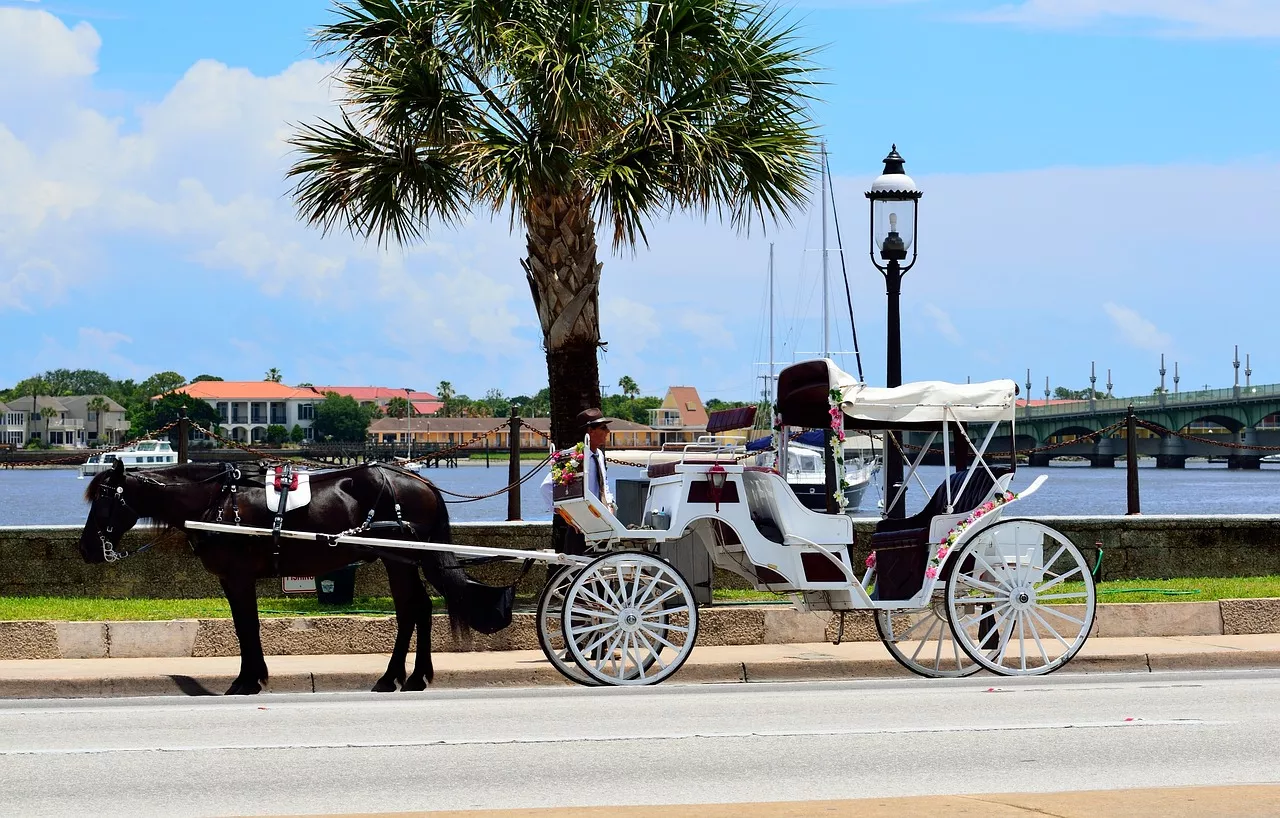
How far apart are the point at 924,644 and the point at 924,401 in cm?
244

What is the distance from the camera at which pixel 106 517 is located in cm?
1207

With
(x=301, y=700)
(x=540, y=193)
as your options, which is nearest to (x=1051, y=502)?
(x=540, y=193)

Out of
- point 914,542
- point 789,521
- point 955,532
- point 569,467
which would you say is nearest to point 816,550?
point 789,521

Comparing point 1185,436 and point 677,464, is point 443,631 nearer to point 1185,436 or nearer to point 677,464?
point 677,464

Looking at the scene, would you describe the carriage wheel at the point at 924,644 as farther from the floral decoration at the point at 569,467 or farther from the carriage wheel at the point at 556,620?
the floral decoration at the point at 569,467

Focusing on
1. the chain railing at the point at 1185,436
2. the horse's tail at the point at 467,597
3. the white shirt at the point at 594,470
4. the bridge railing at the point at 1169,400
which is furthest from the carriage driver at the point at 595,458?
the bridge railing at the point at 1169,400

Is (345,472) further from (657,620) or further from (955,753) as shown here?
(955,753)

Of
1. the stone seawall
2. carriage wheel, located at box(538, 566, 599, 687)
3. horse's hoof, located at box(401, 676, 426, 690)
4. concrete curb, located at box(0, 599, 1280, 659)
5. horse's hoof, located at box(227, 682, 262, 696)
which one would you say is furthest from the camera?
the stone seawall

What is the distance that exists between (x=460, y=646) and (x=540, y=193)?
5.16 metres

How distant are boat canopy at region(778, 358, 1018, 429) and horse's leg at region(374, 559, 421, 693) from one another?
3.38 meters

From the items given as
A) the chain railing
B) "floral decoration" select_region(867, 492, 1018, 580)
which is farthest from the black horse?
the chain railing

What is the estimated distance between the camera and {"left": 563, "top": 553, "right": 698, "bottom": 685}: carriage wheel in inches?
456

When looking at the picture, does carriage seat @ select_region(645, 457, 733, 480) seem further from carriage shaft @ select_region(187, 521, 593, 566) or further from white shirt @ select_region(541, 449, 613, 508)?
carriage shaft @ select_region(187, 521, 593, 566)

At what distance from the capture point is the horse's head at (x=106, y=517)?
1206 centimetres
